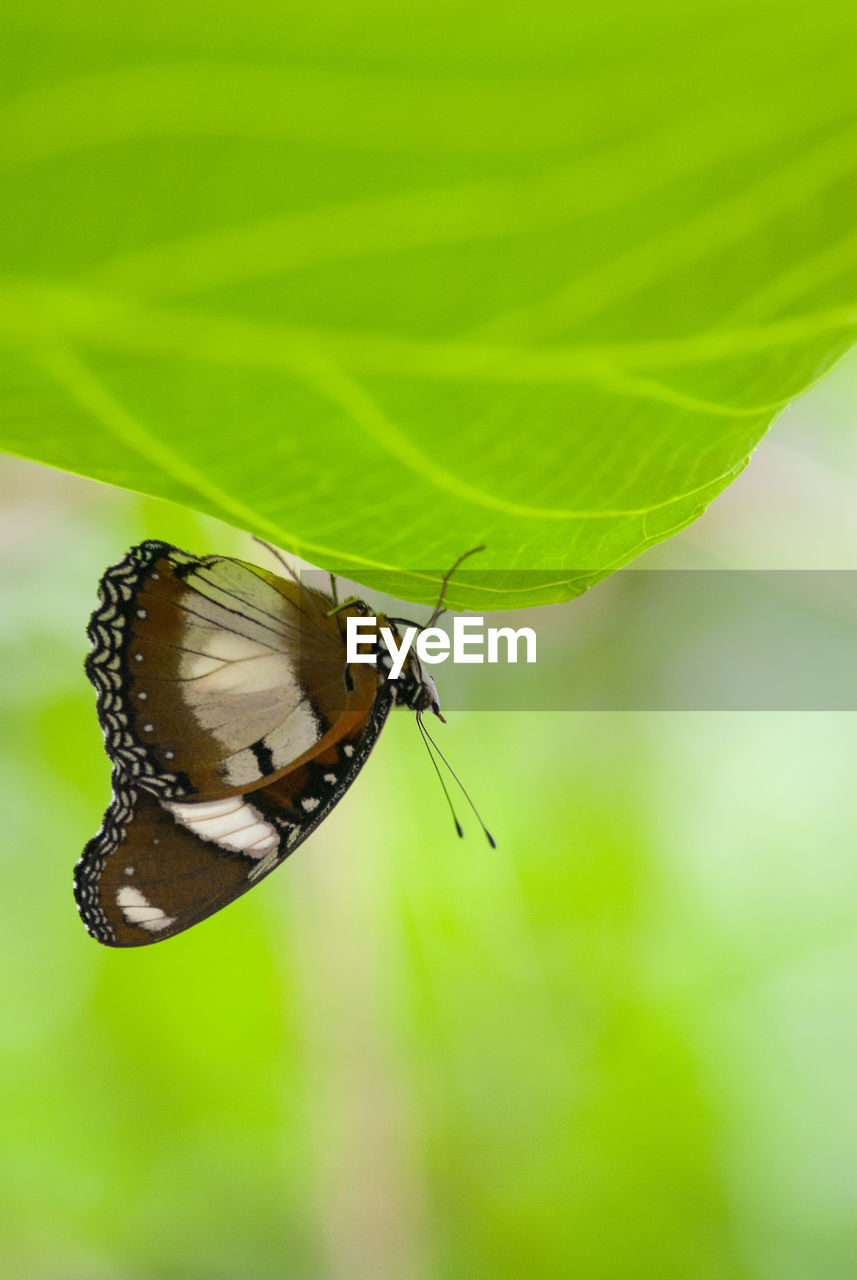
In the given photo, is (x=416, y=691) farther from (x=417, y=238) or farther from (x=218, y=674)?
(x=417, y=238)

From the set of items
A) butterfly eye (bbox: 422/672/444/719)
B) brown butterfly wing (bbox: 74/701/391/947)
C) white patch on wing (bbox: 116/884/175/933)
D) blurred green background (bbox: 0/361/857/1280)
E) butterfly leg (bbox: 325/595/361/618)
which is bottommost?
blurred green background (bbox: 0/361/857/1280)

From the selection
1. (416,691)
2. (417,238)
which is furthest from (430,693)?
(417,238)

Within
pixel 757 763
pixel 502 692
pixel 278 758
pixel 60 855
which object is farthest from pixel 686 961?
pixel 278 758

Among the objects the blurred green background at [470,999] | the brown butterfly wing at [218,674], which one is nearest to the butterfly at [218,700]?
the brown butterfly wing at [218,674]

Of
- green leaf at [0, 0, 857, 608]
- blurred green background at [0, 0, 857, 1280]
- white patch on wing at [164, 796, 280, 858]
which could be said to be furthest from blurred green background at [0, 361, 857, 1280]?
green leaf at [0, 0, 857, 608]

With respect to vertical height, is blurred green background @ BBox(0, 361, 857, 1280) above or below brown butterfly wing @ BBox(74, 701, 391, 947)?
below

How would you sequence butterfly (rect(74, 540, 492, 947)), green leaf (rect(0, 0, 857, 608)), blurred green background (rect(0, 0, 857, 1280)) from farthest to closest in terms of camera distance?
blurred green background (rect(0, 0, 857, 1280)) → butterfly (rect(74, 540, 492, 947)) → green leaf (rect(0, 0, 857, 608))

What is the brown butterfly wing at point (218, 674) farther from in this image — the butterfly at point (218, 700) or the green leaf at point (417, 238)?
the green leaf at point (417, 238)

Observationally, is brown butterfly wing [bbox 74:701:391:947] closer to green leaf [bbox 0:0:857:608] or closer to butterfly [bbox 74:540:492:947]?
butterfly [bbox 74:540:492:947]
